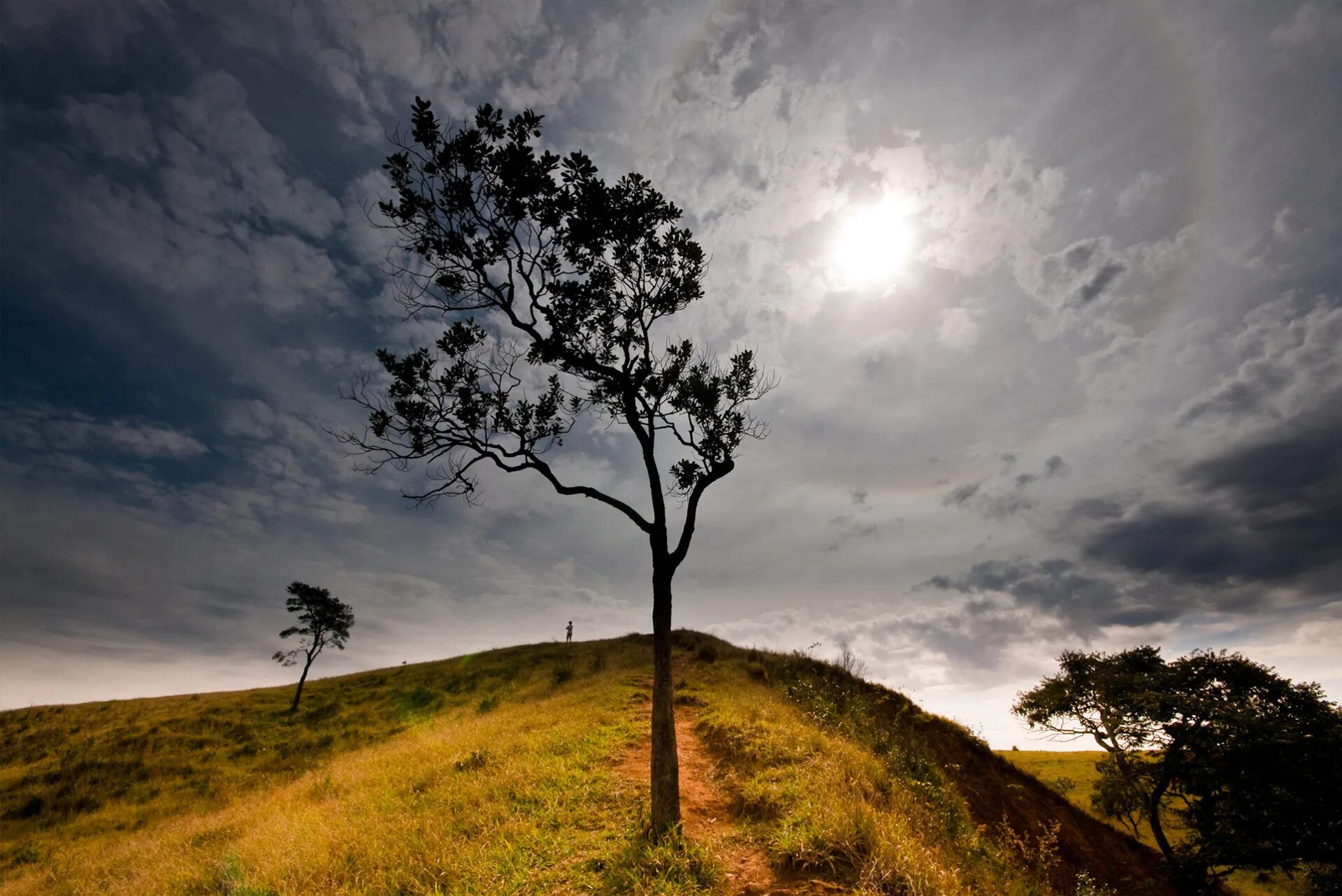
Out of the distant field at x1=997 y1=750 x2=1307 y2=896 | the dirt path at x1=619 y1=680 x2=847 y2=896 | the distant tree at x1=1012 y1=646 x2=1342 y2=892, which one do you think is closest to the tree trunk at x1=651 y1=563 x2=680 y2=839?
the dirt path at x1=619 y1=680 x2=847 y2=896

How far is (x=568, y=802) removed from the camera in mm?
10094

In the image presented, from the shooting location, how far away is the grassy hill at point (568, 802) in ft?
25.3

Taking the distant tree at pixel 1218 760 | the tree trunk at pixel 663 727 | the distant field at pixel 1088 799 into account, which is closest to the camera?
the tree trunk at pixel 663 727

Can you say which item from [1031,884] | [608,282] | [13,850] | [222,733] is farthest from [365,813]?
[222,733]

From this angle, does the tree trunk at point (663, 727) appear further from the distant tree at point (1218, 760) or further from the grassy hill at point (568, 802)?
the distant tree at point (1218, 760)

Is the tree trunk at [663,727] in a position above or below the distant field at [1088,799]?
above

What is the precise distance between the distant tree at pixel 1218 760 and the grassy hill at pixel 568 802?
249 centimetres

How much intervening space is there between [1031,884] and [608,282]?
639 inches

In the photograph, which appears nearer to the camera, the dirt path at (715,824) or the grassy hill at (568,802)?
the dirt path at (715,824)

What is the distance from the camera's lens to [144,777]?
24.2 metres

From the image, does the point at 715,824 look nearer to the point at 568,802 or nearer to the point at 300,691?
the point at 568,802

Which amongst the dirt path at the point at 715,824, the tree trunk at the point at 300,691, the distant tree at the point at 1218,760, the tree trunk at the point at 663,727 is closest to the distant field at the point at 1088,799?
the distant tree at the point at 1218,760

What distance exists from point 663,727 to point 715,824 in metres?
2.06

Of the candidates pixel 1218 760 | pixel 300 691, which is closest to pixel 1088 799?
pixel 1218 760
